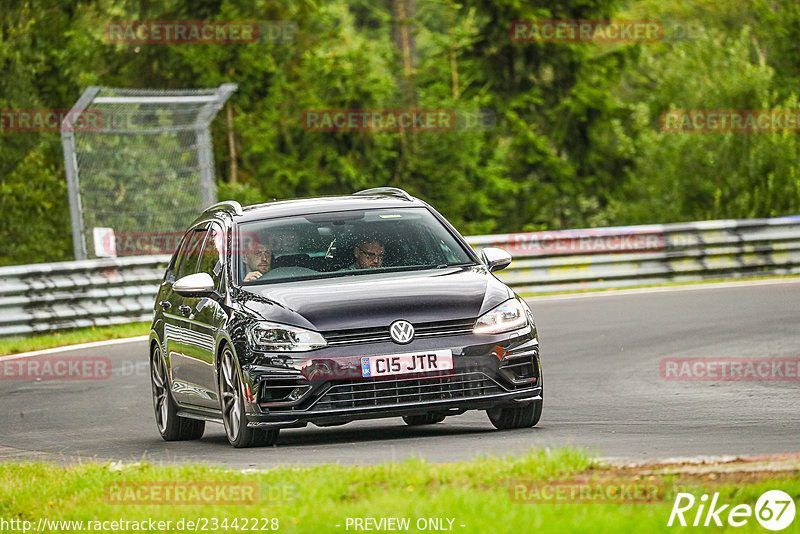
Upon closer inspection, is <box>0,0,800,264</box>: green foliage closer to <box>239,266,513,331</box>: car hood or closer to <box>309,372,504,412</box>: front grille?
<box>239,266,513,331</box>: car hood

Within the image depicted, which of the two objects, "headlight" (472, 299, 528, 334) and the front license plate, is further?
"headlight" (472, 299, 528, 334)

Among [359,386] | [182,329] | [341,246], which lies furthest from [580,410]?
[182,329]

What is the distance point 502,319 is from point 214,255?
91.8 inches

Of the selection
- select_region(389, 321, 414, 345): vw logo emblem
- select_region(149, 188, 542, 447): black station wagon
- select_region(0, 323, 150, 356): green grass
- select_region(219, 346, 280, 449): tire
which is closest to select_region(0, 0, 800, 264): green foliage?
select_region(0, 323, 150, 356): green grass

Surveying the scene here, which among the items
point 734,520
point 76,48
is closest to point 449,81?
point 76,48

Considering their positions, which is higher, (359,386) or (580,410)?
(359,386)

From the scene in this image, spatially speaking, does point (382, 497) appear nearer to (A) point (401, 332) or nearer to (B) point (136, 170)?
(A) point (401, 332)

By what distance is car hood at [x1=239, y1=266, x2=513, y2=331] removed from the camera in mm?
9188

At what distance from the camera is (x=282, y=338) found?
30.2ft

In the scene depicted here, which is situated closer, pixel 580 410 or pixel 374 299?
pixel 374 299

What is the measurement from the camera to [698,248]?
23.7 meters

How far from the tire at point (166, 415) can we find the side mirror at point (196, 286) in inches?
48.5

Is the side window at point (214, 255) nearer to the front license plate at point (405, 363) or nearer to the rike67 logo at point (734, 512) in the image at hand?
the front license plate at point (405, 363)

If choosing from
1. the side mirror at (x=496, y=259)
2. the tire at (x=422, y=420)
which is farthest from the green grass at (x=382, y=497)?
the tire at (x=422, y=420)
